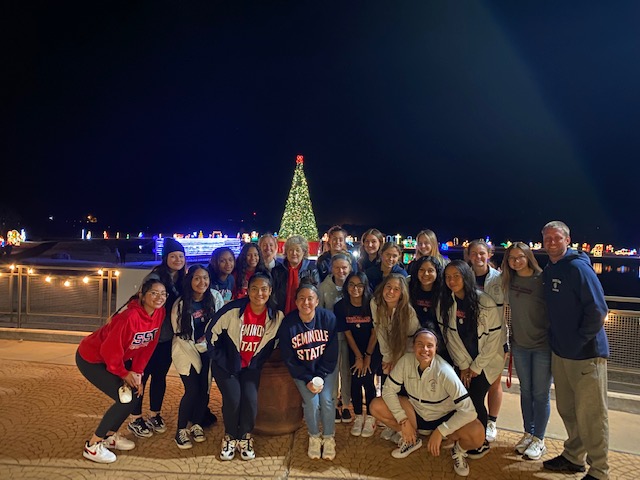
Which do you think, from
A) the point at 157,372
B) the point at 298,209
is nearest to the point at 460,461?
the point at 157,372

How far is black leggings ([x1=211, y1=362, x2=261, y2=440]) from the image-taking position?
3.56 meters

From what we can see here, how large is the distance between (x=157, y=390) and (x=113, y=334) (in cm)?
86

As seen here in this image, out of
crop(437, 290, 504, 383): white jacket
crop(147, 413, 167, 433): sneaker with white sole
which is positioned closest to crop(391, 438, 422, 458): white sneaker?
crop(437, 290, 504, 383): white jacket

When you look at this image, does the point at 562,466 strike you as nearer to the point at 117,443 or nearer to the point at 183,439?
the point at 183,439

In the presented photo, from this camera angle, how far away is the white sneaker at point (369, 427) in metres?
3.92

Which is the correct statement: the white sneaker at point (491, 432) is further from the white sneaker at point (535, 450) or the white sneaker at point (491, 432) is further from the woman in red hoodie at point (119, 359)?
the woman in red hoodie at point (119, 359)

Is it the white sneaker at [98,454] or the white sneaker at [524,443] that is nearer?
the white sneaker at [98,454]

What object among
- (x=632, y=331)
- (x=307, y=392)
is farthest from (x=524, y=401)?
(x=632, y=331)

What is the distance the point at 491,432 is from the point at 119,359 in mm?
3542

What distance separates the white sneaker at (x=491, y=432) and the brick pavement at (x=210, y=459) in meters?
0.07

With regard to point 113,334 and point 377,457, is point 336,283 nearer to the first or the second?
point 377,457

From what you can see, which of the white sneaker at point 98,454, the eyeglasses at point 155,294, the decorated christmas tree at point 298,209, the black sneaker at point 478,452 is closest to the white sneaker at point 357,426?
the black sneaker at point 478,452

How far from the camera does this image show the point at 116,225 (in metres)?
57.7

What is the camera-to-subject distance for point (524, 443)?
362cm
